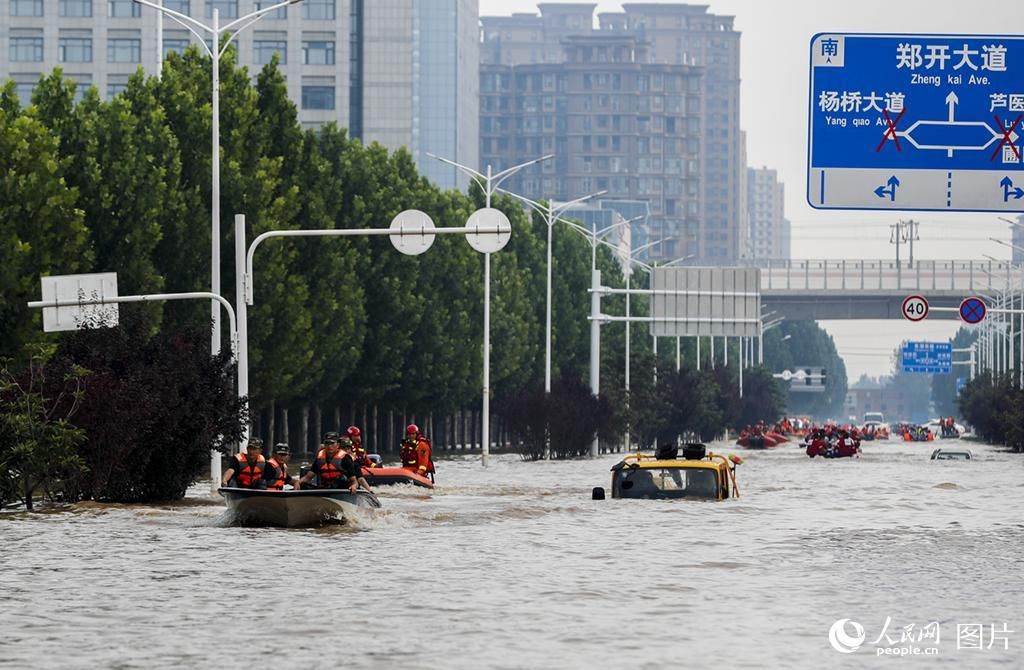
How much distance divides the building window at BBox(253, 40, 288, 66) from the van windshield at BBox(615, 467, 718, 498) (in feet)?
304

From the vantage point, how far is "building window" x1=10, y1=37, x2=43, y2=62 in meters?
128

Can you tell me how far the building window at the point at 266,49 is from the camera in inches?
5044

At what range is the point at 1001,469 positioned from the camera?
2603 inches

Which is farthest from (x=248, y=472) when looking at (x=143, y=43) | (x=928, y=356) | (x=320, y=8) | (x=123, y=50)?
(x=928, y=356)

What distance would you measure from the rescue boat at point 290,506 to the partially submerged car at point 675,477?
212 inches

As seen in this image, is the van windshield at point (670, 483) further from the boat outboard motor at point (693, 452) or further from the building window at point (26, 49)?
the building window at point (26, 49)

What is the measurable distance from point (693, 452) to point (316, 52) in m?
94.8

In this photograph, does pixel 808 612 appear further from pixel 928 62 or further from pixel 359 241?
pixel 359 241

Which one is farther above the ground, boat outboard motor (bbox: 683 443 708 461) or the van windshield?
boat outboard motor (bbox: 683 443 708 461)

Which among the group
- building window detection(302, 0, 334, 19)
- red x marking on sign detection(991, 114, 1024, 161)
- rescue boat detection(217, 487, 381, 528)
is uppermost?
building window detection(302, 0, 334, 19)

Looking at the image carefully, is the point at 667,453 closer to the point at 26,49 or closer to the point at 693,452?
the point at 693,452

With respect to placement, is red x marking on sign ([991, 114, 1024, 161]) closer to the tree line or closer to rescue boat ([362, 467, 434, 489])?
rescue boat ([362, 467, 434, 489])

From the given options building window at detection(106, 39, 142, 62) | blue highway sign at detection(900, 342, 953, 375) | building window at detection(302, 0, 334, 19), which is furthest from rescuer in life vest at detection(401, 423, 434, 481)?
blue highway sign at detection(900, 342, 953, 375)

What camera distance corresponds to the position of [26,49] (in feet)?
421
